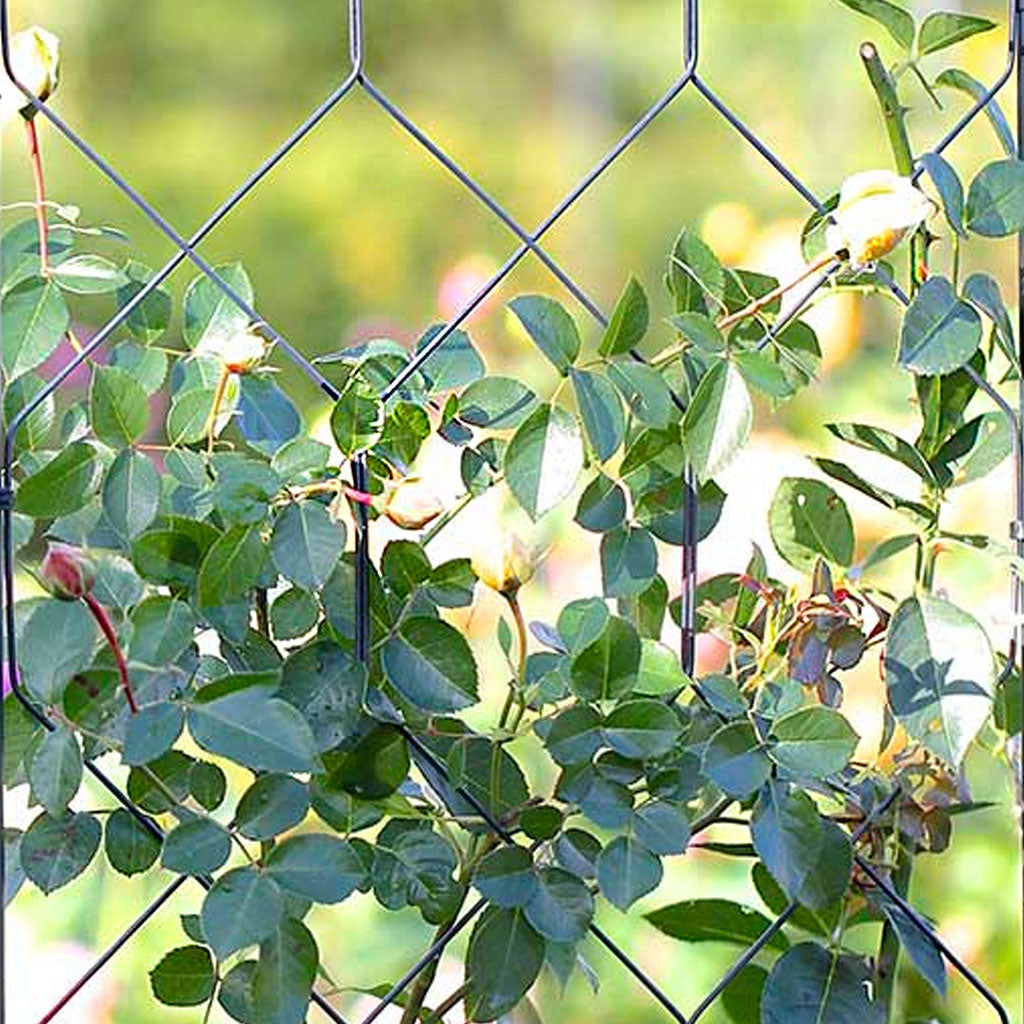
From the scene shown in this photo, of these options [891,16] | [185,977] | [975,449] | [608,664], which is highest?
[891,16]

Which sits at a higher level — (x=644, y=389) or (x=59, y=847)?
(x=644, y=389)

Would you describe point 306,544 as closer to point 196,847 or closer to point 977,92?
point 196,847

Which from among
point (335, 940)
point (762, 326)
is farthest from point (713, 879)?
point (762, 326)

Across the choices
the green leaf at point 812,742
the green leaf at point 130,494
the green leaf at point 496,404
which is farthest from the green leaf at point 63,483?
the green leaf at point 812,742

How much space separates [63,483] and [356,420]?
8cm

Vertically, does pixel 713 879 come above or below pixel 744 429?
above

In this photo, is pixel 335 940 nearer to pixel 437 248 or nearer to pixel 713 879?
pixel 713 879

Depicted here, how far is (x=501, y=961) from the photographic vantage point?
554mm

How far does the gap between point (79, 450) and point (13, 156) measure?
2.61 metres

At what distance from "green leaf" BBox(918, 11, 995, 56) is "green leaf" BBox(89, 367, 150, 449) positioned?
268 mm

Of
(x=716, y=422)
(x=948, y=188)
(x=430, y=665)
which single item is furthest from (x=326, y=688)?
(x=948, y=188)

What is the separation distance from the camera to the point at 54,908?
137 centimetres

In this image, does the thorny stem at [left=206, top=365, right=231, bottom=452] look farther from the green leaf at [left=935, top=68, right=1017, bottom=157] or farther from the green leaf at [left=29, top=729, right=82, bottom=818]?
the green leaf at [left=935, top=68, right=1017, bottom=157]

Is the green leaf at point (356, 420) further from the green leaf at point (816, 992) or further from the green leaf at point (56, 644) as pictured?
the green leaf at point (816, 992)
